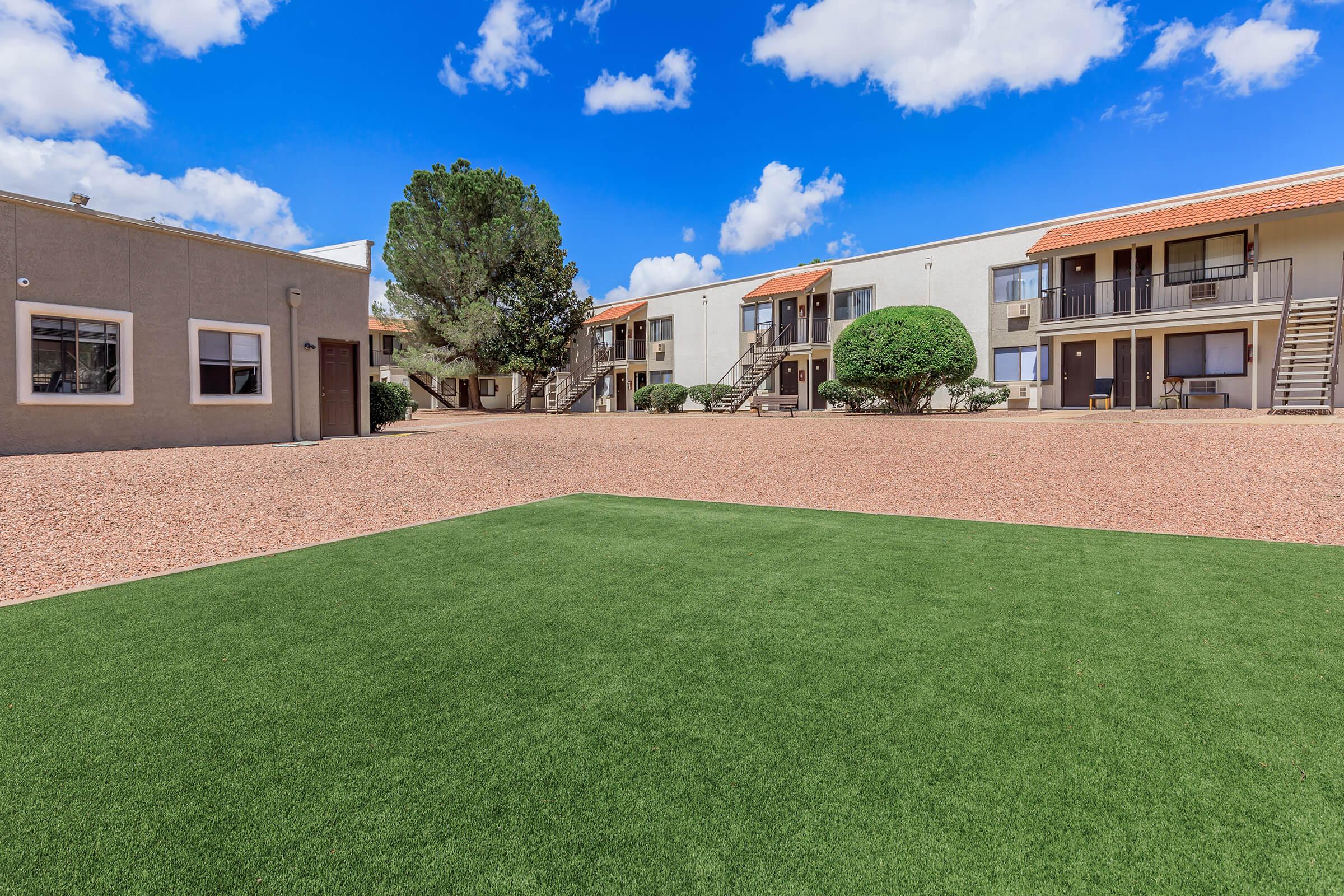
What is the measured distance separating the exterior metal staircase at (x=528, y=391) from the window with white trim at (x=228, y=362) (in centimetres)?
2008

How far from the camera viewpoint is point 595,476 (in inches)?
462

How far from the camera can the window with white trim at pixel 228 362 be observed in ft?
40.9

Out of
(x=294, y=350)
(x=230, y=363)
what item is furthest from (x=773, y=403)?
(x=230, y=363)

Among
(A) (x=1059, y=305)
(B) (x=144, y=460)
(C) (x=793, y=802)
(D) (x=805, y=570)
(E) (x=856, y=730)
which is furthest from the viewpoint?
(A) (x=1059, y=305)

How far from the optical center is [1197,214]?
57.3ft

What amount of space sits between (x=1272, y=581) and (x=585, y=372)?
33.6 m

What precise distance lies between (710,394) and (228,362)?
58.9 feet

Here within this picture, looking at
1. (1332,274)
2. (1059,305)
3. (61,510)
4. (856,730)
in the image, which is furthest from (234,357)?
(1332,274)

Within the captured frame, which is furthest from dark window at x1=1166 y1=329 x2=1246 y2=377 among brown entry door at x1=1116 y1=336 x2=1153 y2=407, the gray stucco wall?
the gray stucco wall

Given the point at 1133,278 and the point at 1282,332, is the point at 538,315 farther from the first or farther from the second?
the point at 1282,332

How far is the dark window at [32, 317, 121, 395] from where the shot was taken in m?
10.6

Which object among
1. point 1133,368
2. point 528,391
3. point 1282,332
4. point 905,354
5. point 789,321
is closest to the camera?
point 1282,332

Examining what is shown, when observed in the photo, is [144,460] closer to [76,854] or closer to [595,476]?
[595,476]

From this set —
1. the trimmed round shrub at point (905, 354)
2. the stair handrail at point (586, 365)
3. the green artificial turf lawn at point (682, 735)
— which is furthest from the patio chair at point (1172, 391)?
the stair handrail at point (586, 365)
